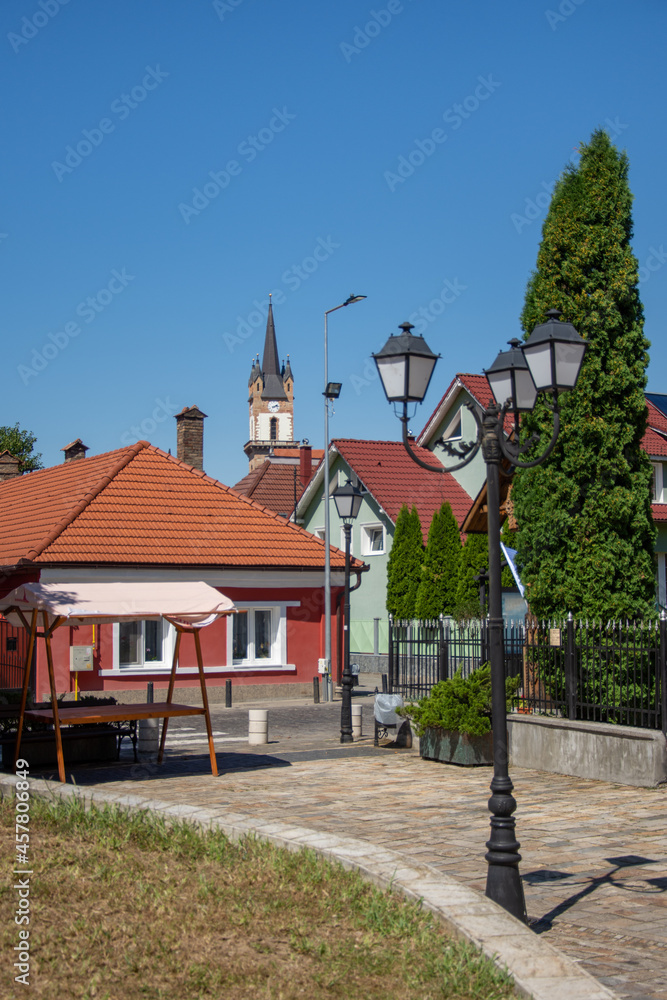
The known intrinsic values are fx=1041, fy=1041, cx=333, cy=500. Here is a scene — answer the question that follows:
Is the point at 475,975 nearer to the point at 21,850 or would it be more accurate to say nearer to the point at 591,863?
the point at 21,850

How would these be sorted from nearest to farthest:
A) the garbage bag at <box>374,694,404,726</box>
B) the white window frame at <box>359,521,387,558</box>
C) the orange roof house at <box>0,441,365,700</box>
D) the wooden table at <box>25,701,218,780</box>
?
the wooden table at <box>25,701,218,780</box> → the garbage bag at <box>374,694,404,726</box> → the orange roof house at <box>0,441,365,700</box> → the white window frame at <box>359,521,387,558</box>

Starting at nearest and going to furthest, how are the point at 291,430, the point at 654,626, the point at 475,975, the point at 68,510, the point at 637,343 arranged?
the point at 475,975
the point at 654,626
the point at 637,343
the point at 68,510
the point at 291,430

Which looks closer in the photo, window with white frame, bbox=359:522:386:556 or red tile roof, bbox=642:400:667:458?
red tile roof, bbox=642:400:667:458

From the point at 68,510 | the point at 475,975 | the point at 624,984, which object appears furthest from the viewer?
the point at 68,510

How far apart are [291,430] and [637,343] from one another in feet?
450

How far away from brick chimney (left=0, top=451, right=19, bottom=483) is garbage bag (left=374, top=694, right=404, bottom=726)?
26.7 m

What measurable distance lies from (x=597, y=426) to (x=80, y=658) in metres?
13.7

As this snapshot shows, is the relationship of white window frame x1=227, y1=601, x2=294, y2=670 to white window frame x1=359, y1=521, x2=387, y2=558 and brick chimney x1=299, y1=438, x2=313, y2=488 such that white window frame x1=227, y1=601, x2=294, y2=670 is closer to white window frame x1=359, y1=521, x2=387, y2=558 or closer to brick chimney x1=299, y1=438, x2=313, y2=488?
white window frame x1=359, y1=521, x2=387, y2=558

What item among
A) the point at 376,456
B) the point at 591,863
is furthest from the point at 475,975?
the point at 376,456

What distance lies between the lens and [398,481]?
39.3 metres

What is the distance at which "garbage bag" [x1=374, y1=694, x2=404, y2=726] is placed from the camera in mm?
15781

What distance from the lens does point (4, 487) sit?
34.0m

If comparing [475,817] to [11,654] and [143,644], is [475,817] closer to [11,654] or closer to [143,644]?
[143,644]

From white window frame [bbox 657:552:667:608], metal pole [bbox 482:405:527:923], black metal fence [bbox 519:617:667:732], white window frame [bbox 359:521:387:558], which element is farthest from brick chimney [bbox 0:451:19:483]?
metal pole [bbox 482:405:527:923]
